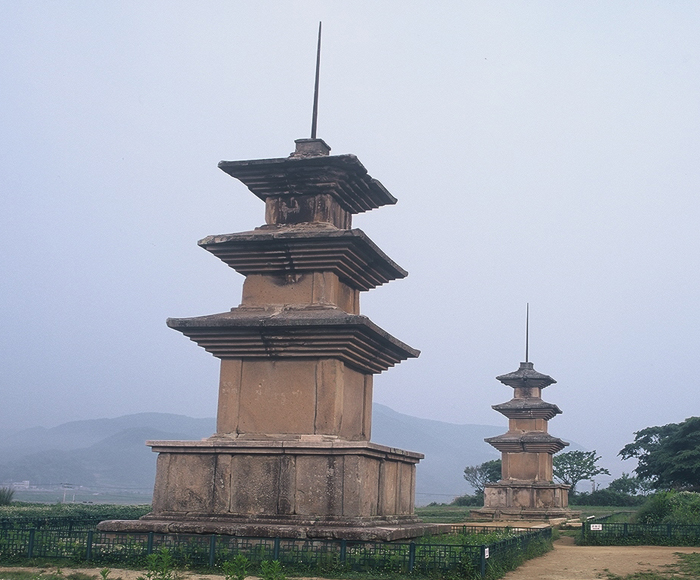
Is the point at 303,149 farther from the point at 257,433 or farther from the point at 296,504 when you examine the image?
the point at 296,504

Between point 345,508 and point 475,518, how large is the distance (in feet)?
82.5

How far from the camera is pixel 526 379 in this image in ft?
132

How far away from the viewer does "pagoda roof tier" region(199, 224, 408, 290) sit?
15.4m

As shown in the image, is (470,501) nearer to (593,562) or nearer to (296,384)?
(593,562)

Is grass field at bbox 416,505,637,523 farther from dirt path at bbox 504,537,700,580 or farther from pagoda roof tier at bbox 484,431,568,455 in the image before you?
dirt path at bbox 504,537,700,580

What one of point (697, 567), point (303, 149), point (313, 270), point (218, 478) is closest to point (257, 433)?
point (218, 478)

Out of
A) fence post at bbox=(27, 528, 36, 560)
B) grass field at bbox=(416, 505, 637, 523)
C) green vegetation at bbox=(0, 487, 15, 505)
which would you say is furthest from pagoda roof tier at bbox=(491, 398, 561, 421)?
fence post at bbox=(27, 528, 36, 560)

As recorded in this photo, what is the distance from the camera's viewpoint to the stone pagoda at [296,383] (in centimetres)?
1401

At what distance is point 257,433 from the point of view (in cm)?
1522

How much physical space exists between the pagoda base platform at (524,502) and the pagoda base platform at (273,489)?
77.1 ft

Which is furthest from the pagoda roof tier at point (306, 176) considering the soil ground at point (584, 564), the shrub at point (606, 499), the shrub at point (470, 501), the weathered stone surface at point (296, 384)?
the shrub at point (470, 501)

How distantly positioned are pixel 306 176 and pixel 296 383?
429cm

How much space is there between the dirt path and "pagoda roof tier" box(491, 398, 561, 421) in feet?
56.2

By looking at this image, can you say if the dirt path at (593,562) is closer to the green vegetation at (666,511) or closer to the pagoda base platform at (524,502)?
the green vegetation at (666,511)
